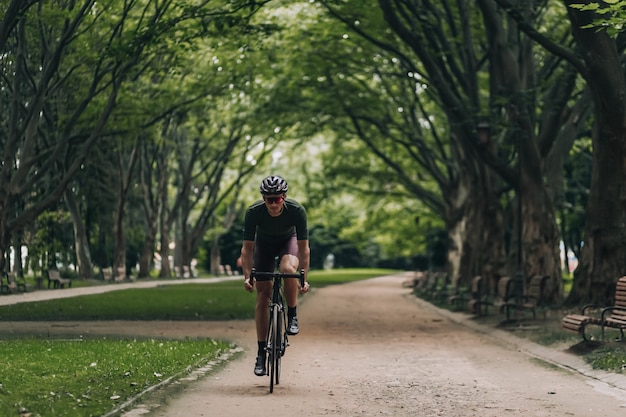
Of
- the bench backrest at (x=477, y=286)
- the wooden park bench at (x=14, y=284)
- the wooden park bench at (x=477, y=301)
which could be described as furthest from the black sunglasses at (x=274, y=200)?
the wooden park bench at (x=14, y=284)

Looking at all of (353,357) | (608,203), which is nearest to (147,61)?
(608,203)

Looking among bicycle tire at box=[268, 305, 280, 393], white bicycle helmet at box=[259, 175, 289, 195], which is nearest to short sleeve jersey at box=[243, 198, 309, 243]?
white bicycle helmet at box=[259, 175, 289, 195]

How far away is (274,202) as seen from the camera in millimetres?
9953

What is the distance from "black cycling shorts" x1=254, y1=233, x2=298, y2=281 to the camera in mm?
10438

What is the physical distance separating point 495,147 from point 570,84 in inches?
131

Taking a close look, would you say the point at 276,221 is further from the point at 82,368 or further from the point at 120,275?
the point at 120,275

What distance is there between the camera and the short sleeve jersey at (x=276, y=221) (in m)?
10.1

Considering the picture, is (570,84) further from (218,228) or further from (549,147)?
(218,228)

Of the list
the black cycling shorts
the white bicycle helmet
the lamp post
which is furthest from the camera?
the lamp post

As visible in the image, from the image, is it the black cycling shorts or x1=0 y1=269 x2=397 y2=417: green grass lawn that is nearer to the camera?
x1=0 y1=269 x2=397 y2=417: green grass lawn

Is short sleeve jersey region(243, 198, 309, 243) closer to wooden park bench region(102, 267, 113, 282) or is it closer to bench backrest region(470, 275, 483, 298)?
bench backrest region(470, 275, 483, 298)

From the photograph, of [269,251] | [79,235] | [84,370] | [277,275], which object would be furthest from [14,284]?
[277,275]

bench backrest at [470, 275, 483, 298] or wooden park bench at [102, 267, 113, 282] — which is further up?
→ wooden park bench at [102, 267, 113, 282]

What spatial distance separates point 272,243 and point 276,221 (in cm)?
35
